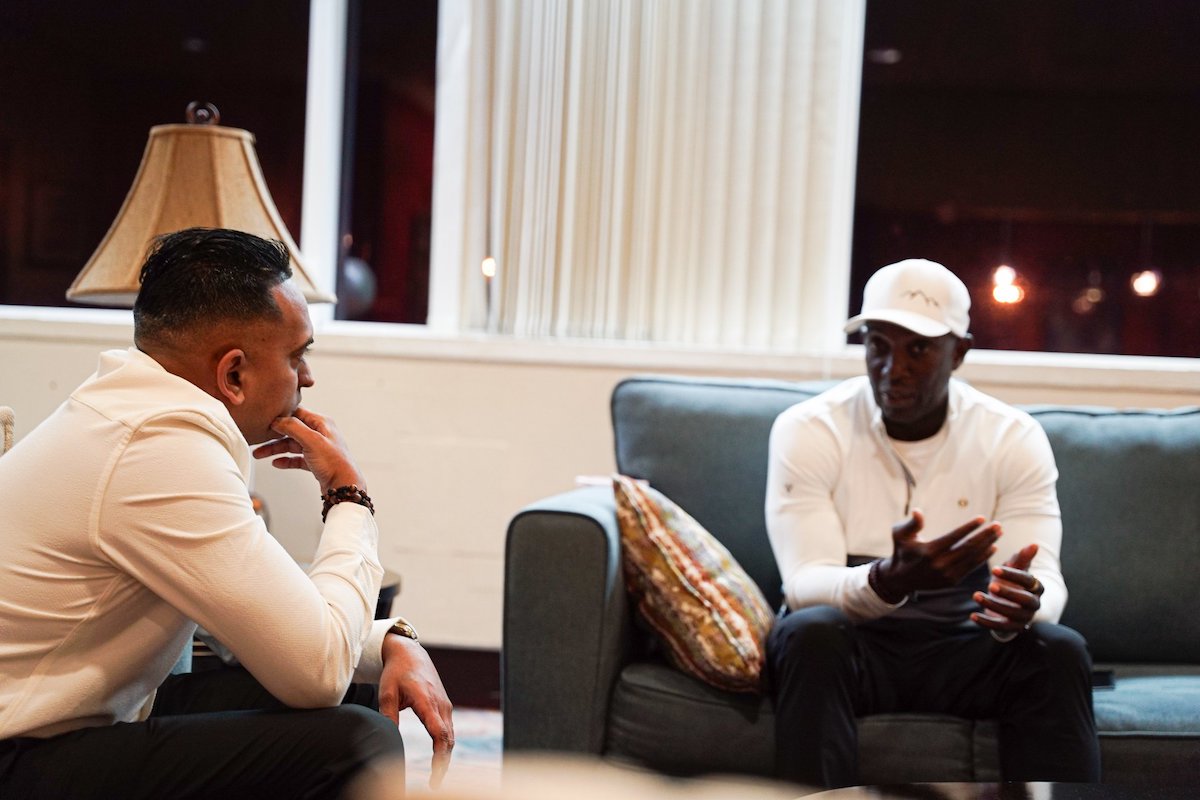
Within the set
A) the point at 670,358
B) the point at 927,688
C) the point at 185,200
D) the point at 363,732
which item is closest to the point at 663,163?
the point at 670,358

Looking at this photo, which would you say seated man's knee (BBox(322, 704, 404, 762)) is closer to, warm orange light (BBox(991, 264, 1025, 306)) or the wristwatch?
the wristwatch

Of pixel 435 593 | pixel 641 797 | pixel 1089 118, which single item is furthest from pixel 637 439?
pixel 641 797

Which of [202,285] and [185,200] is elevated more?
[185,200]

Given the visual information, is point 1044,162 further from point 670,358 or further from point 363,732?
point 363,732

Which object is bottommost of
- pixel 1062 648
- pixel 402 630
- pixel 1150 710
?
pixel 1150 710

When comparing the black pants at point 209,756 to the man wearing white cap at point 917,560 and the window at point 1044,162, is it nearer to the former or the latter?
the man wearing white cap at point 917,560

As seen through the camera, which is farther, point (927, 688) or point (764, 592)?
point (764, 592)

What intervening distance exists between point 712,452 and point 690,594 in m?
0.51

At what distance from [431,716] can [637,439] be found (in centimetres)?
135

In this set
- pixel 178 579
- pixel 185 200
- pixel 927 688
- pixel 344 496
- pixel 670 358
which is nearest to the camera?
pixel 178 579

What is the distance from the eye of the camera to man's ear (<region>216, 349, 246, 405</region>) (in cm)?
146

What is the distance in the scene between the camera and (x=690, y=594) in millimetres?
2293

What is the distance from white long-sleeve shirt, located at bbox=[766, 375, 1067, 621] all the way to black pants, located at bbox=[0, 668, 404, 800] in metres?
1.19

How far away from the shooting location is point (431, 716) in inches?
58.3
